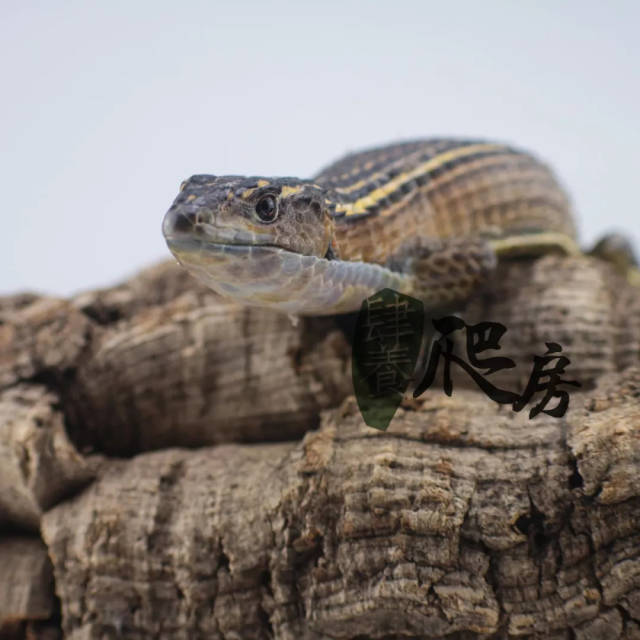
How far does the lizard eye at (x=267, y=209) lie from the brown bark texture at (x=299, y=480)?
0.97 m

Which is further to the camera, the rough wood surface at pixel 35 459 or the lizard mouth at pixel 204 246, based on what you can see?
the rough wood surface at pixel 35 459

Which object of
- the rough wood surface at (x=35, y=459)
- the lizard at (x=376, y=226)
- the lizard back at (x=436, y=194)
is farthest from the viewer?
the rough wood surface at (x=35, y=459)

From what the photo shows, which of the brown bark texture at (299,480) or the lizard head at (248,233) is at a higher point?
the lizard head at (248,233)

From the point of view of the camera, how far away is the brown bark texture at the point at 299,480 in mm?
2193

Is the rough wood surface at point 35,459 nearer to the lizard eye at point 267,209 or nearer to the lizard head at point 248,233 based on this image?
the lizard head at point 248,233

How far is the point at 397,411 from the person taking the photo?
2.66 m

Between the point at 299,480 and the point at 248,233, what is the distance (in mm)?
1047

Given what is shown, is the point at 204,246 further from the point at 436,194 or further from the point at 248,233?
the point at 436,194

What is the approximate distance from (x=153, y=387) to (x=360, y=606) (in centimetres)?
178

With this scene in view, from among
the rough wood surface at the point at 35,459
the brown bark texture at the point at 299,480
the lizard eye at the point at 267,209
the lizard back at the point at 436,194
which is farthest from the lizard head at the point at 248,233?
the rough wood surface at the point at 35,459

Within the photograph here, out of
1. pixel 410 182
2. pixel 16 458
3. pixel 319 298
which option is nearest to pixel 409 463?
pixel 319 298

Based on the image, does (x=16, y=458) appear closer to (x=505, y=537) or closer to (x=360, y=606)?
(x=360, y=606)

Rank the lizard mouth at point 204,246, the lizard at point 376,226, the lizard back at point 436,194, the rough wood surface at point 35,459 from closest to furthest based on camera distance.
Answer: the lizard mouth at point 204,246 → the lizard at point 376,226 → the lizard back at point 436,194 → the rough wood surface at point 35,459

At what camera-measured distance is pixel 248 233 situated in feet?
7.37
